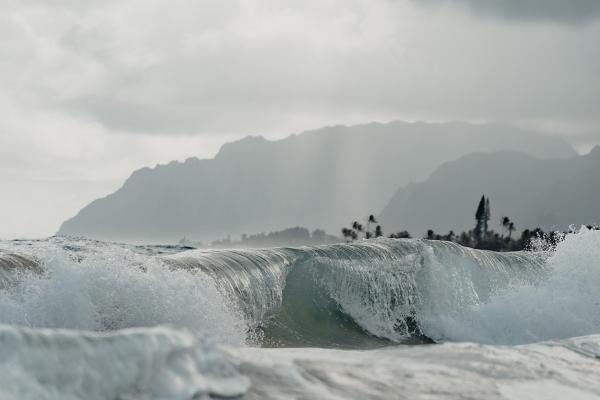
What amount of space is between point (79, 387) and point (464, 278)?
20324 mm

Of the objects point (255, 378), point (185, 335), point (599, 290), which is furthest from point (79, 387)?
point (599, 290)

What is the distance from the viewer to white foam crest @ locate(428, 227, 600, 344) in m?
19.3

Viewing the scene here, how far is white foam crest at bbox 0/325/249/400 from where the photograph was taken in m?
3.31

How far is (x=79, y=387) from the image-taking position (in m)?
3.36

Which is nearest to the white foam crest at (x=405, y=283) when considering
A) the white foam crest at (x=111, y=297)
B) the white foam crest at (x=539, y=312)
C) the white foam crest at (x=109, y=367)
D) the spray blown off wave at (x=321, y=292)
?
the spray blown off wave at (x=321, y=292)

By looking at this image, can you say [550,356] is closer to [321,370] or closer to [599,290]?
[321,370]

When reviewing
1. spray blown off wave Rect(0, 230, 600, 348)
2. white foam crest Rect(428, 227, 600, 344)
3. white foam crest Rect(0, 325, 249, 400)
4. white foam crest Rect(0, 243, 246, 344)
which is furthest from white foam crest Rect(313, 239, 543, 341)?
white foam crest Rect(0, 325, 249, 400)

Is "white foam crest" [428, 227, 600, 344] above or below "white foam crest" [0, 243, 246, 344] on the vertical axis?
below

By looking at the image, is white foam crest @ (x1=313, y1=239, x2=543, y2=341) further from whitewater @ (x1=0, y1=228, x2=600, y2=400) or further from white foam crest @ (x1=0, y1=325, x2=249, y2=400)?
white foam crest @ (x1=0, y1=325, x2=249, y2=400)

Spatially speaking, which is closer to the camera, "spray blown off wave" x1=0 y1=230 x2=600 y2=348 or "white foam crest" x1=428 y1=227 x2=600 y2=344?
"spray blown off wave" x1=0 y1=230 x2=600 y2=348

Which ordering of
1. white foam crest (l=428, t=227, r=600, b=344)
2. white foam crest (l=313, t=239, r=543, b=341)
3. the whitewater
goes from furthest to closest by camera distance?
white foam crest (l=313, t=239, r=543, b=341) < white foam crest (l=428, t=227, r=600, b=344) < the whitewater

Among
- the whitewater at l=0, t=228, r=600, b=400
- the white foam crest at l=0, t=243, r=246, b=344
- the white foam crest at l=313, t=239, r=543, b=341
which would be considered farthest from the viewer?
the white foam crest at l=313, t=239, r=543, b=341

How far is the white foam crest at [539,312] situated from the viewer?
19.3 meters

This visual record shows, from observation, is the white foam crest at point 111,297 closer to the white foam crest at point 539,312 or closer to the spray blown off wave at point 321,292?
the spray blown off wave at point 321,292
